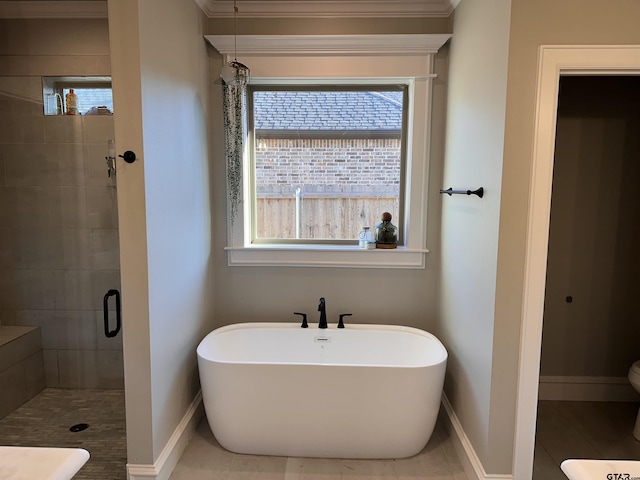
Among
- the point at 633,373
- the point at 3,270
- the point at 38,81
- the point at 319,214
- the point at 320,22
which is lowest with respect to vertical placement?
the point at 633,373

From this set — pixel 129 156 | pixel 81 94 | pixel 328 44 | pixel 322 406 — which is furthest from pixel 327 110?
pixel 322 406

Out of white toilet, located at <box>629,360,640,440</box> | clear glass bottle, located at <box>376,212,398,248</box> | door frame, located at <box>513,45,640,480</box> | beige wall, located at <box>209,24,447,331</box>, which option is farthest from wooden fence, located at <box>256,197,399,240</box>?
white toilet, located at <box>629,360,640,440</box>

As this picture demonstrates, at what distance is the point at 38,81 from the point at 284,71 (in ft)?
5.34

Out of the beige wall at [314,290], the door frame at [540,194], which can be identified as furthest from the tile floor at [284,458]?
the beige wall at [314,290]

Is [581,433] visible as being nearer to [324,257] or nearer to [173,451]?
[324,257]

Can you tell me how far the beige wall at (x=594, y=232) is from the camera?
261cm

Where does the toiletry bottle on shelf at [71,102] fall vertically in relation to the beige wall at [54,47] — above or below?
below

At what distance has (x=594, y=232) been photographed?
2680 mm

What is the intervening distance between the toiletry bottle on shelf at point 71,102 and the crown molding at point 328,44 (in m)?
1.01

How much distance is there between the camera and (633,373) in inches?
95.2

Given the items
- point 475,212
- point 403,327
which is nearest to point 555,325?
point 403,327

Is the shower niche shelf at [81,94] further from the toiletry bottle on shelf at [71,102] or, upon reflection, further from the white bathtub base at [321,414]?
the white bathtub base at [321,414]

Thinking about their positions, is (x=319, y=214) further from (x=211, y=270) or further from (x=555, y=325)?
(x=555, y=325)

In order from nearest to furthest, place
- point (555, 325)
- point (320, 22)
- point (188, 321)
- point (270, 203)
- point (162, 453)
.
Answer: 1. point (162, 453)
2. point (188, 321)
3. point (320, 22)
4. point (555, 325)
5. point (270, 203)
